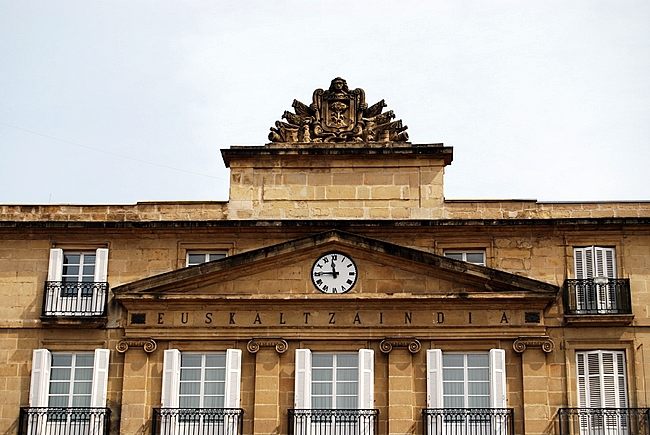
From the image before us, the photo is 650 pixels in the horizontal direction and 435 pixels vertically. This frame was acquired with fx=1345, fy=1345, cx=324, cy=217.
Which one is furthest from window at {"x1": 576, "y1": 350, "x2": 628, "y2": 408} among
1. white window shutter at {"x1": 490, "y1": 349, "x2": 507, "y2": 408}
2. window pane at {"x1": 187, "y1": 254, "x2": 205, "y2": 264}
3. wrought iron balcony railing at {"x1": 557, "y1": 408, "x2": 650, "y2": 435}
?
window pane at {"x1": 187, "y1": 254, "x2": 205, "y2": 264}

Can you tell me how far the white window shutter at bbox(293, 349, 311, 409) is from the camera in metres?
29.4

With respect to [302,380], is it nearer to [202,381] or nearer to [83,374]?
[202,381]

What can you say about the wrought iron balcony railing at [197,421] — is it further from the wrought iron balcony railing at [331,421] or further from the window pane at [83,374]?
the window pane at [83,374]

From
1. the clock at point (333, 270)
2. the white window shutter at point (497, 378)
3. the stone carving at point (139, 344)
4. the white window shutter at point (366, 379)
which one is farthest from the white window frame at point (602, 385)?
the stone carving at point (139, 344)

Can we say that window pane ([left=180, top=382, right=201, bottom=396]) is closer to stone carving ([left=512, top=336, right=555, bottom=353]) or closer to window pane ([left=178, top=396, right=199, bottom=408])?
window pane ([left=178, top=396, right=199, bottom=408])

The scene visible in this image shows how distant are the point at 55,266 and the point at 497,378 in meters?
10.4

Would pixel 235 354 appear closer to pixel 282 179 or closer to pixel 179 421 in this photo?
pixel 179 421

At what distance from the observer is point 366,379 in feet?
96.6

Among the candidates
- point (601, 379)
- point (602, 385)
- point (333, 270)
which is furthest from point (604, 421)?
point (333, 270)

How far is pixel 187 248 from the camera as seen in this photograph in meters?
31.2

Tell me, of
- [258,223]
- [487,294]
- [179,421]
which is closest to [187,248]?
[258,223]

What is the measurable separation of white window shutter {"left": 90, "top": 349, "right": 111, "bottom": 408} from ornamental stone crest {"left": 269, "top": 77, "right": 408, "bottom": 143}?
21.3ft

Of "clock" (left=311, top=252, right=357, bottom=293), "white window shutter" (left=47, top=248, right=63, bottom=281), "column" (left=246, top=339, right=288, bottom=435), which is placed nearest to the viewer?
"column" (left=246, top=339, right=288, bottom=435)

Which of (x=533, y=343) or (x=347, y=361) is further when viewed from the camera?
(x=347, y=361)
